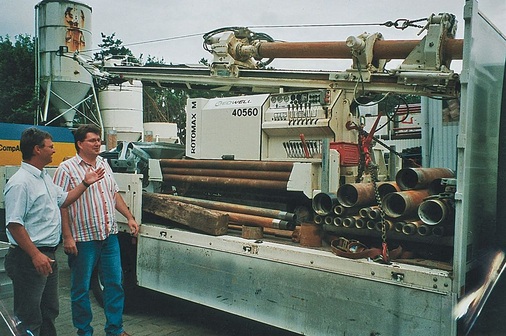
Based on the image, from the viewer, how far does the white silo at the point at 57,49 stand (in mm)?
15375

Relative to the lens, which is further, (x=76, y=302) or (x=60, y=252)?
(x=60, y=252)

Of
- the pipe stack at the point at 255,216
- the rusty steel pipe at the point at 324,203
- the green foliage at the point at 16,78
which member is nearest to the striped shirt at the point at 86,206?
the pipe stack at the point at 255,216

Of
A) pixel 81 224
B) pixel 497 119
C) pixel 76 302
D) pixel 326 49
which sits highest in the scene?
pixel 326 49

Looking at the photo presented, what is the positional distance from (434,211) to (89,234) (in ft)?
9.25

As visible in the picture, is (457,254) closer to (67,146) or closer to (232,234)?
(232,234)

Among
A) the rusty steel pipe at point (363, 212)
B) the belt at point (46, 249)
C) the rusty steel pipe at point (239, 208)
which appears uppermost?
the rusty steel pipe at point (363, 212)

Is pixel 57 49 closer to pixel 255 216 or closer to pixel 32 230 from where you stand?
pixel 255 216

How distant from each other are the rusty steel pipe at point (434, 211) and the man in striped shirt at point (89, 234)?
105 inches

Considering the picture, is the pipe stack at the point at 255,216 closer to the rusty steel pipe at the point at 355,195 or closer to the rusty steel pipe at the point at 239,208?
the rusty steel pipe at the point at 239,208

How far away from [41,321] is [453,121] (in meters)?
Result: 7.51

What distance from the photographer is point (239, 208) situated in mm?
4781

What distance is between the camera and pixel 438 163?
9234 mm

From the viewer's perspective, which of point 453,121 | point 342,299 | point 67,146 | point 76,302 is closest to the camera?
point 342,299

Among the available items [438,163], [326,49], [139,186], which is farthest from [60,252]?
[438,163]
